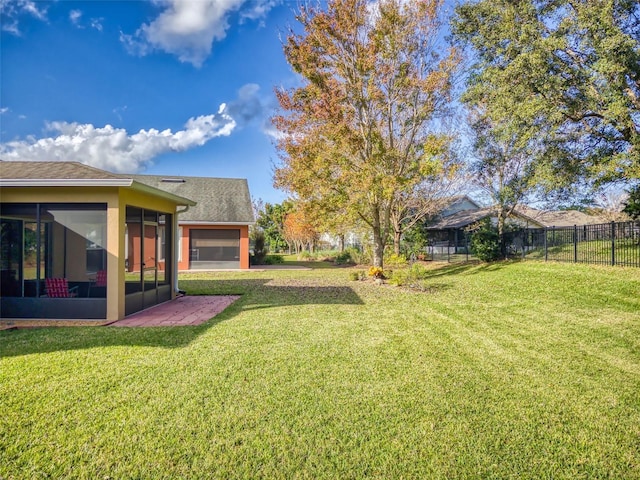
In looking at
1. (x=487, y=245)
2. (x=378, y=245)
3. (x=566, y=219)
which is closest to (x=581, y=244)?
(x=487, y=245)

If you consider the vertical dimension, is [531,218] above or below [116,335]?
above

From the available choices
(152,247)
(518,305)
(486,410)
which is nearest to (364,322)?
(486,410)

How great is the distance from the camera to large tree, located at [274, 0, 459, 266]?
12.4 meters

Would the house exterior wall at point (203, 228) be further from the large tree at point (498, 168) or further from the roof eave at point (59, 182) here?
the large tree at point (498, 168)

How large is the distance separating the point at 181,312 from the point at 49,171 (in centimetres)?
406

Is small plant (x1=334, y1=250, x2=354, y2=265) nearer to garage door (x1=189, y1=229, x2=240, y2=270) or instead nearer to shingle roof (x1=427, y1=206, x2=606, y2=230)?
shingle roof (x1=427, y1=206, x2=606, y2=230)

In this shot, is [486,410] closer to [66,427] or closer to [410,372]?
[410,372]

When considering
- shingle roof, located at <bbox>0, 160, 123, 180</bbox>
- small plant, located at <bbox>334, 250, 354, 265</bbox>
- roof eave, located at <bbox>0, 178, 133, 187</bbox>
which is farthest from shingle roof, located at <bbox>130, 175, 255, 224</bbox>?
roof eave, located at <bbox>0, 178, 133, 187</bbox>

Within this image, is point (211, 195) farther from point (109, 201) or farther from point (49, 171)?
point (109, 201)

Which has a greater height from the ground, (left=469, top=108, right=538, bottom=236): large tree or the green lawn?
(left=469, top=108, right=538, bottom=236): large tree

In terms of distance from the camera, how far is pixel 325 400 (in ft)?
11.4

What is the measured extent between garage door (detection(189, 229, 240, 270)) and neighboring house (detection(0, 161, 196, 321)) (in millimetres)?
11368

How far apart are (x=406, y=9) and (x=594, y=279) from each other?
10954 mm

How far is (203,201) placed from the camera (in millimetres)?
20672
